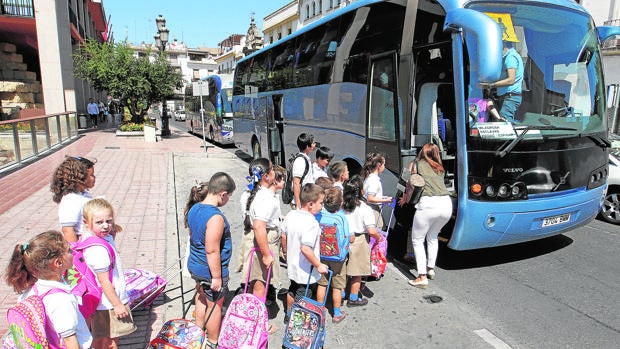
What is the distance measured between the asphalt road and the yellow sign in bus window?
2.90 m

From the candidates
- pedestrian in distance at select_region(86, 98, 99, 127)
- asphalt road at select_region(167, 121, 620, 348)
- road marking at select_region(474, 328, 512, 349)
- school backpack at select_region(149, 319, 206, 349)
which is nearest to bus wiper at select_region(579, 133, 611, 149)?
asphalt road at select_region(167, 121, 620, 348)

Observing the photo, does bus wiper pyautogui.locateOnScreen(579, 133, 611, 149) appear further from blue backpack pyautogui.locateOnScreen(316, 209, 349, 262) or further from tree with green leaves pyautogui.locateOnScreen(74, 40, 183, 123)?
tree with green leaves pyautogui.locateOnScreen(74, 40, 183, 123)

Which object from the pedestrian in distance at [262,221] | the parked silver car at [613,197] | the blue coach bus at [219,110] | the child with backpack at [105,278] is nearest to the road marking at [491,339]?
the pedestrian in distance at [262,221]

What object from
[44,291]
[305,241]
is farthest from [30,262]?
[305,241]

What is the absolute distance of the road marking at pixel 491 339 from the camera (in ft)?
11.5

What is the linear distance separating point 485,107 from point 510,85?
38 cm

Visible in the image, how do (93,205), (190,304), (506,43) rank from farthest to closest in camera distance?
(506,43)
(190,304)
(93,205)

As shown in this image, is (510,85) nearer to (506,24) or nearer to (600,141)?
(506,24)

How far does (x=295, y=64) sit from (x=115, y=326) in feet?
24.8

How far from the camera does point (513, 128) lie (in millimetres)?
4430

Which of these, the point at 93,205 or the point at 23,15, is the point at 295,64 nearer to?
the point at 93,205

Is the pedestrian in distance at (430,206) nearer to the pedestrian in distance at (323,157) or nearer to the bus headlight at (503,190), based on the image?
the bus headlight at (503,190)

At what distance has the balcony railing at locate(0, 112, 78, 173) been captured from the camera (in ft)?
35.3

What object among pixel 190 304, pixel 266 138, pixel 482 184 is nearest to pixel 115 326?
pixel 190 304
